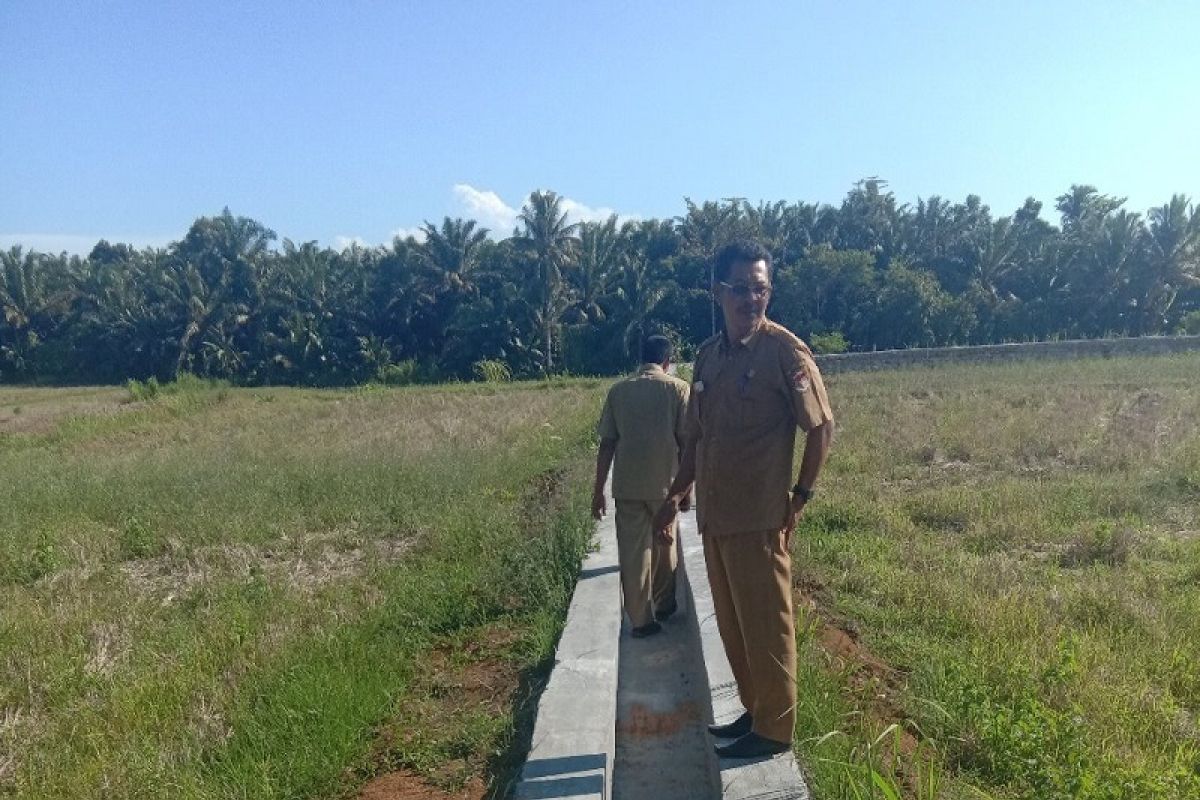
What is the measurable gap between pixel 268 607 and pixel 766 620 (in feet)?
12.5

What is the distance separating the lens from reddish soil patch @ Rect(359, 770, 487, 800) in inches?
123

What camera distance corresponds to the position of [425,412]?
2070cm

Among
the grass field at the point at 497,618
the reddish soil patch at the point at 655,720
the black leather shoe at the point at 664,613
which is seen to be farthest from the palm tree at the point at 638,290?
the reddish soil patch at the point at 655,720

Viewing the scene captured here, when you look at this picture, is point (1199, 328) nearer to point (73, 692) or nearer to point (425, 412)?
point (425, 412)

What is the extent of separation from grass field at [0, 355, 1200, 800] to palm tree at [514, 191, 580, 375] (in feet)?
90.7

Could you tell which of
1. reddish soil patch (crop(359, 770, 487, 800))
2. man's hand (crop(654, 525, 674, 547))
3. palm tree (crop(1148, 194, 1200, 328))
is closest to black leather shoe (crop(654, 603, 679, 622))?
man's hand (crop(654, 525, 674, 547))

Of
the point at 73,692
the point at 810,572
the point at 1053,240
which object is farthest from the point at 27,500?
the point at 1053,240

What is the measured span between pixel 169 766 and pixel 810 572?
3.69 meters

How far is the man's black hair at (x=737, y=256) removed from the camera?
2.92 meters

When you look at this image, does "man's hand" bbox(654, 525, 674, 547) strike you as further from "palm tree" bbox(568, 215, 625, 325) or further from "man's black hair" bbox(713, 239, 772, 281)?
"palm tree" bbox(568, 215, 625, 325)

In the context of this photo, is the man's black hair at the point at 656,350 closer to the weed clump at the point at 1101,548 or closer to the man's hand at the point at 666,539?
the man's hand at the point at 666,539

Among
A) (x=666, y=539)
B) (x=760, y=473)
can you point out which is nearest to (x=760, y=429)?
(x=760, y=473)

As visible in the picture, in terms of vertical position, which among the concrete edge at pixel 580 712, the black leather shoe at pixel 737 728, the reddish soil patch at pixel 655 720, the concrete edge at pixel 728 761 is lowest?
the reddish soil patch at pixel 655 720

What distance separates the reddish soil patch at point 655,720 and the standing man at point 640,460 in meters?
0.70
